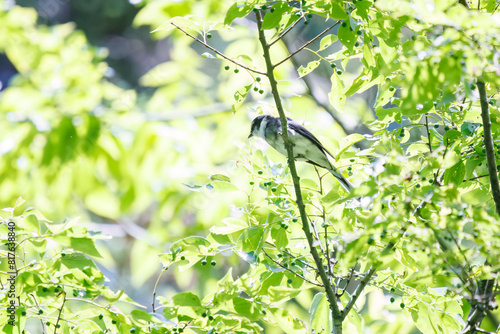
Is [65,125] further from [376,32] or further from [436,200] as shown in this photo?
[436,200]

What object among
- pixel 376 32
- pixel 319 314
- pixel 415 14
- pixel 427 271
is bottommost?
pixel 319 314

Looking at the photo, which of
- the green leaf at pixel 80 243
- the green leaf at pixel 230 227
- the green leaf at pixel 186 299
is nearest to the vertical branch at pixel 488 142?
the green leaf at pixel 230 227

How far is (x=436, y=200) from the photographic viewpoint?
127cm

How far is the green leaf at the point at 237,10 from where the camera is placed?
154 centimetres

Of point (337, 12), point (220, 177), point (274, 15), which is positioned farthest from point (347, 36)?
point (220, 177)

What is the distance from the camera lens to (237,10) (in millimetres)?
1554

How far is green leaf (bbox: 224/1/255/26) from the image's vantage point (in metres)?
1.54

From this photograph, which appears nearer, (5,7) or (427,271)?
(427,271)

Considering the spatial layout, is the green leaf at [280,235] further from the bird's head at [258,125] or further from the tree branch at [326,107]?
the tree branch at [326,107]

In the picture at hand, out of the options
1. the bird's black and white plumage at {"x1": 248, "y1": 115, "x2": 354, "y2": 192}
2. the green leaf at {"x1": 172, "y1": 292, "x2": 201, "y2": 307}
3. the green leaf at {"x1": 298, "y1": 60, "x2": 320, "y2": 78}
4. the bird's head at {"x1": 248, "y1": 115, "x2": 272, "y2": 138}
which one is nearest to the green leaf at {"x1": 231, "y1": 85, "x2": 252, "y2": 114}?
the green leaf at {"x1": 298, "y1": 60, "x2": 320, "y2": 78}

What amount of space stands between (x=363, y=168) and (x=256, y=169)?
0.43 metres

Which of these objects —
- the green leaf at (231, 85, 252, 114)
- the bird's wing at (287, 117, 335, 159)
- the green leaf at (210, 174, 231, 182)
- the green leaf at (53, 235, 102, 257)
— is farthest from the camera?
the bird's wing at (287, 117, 335, 159)

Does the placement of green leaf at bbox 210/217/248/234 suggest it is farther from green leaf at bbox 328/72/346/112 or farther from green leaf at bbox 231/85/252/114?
green leaf at bbox 328/72/346/112

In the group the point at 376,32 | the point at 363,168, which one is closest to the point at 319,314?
the point at 363,168
